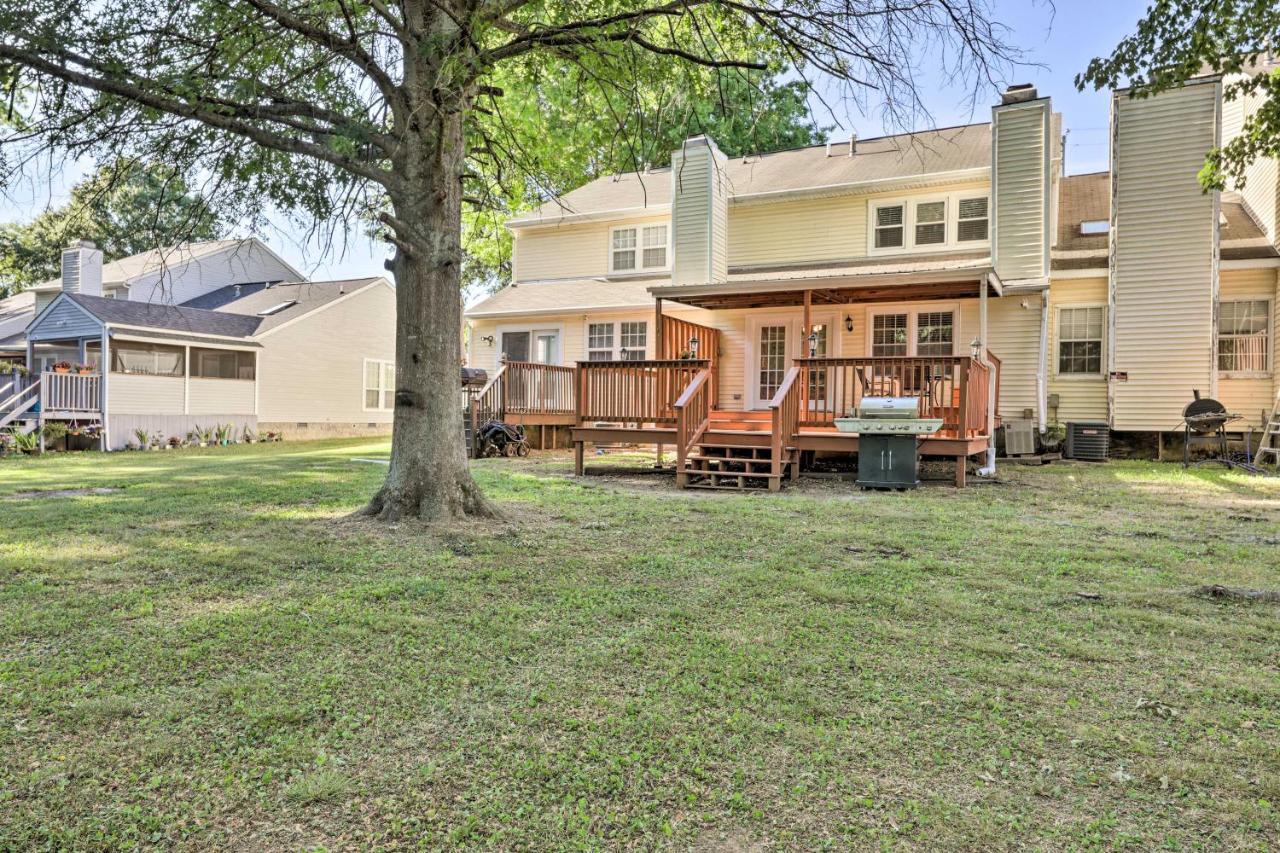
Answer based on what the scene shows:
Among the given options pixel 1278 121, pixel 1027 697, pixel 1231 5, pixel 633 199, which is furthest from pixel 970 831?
pixel 633 199

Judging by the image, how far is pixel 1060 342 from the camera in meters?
14.0

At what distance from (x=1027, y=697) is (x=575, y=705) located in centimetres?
186

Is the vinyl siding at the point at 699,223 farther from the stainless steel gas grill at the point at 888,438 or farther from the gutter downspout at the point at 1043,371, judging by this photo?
the stainless steel gas grill at the point at 888,438

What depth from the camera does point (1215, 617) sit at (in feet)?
13.6

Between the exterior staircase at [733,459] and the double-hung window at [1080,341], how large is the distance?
6.75 m

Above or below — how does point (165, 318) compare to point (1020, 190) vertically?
below

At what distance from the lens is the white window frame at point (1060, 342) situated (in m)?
13.7

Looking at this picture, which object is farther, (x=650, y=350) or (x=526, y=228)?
(x=526, y=228)

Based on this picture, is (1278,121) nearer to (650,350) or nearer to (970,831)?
(970,831)

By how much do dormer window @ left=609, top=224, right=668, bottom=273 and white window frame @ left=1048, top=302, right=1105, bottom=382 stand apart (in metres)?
8.02

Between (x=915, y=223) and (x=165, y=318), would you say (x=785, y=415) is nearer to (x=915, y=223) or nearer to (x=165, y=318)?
(x=915, y=223)

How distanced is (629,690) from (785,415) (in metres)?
7.54

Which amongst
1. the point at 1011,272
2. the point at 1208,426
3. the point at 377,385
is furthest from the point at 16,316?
the point at 1208,426

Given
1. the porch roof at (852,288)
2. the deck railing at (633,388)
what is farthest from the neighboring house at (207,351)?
→ the porch roof at (852,288)
